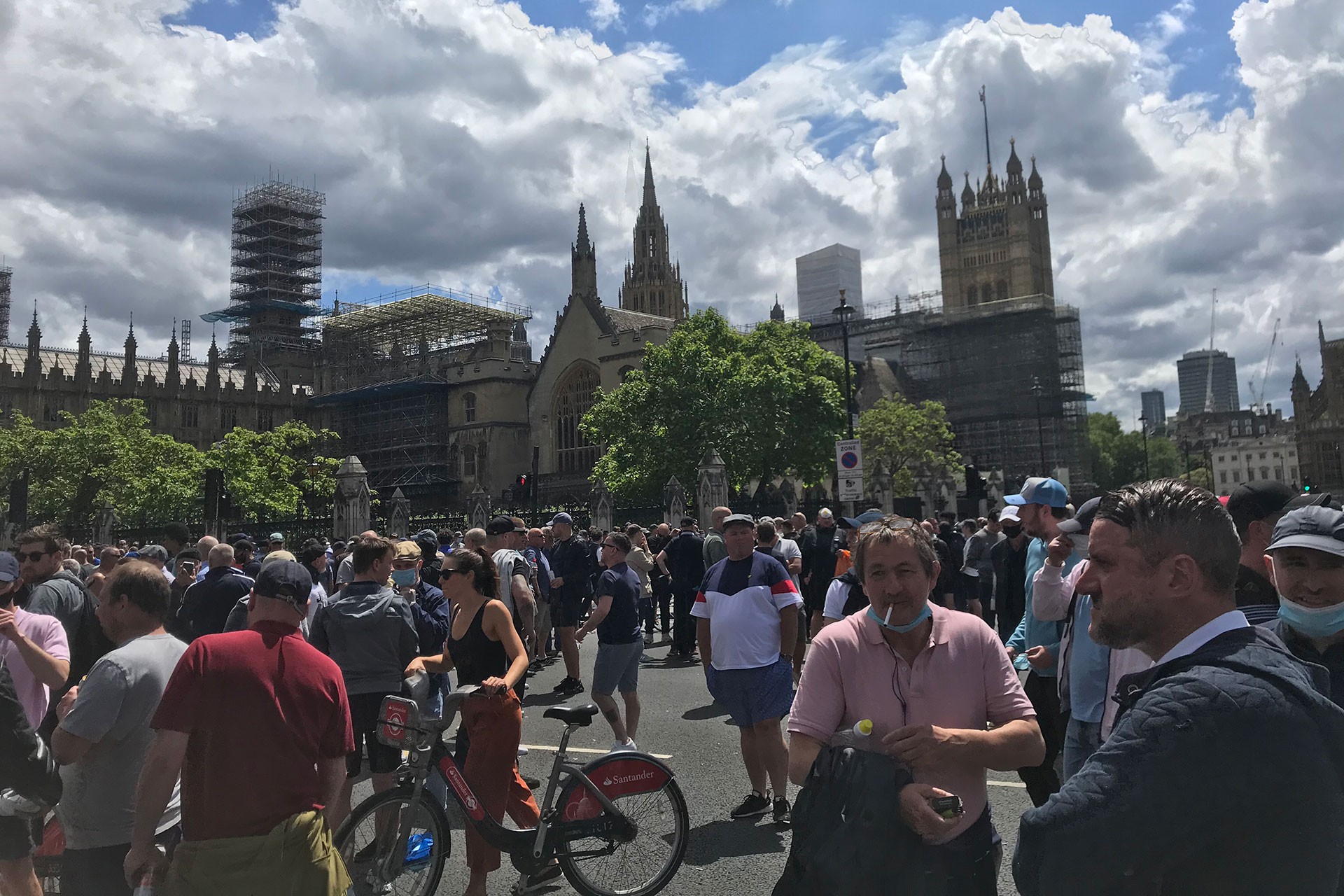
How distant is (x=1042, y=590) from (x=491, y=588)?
3065 millimetres

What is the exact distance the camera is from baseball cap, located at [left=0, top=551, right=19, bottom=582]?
15.1 ft

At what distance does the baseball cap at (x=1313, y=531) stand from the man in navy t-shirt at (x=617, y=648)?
5327 mm

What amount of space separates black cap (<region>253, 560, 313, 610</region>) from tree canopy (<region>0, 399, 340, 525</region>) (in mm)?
44953

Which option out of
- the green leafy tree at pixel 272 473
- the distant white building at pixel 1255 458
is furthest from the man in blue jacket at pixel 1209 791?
the distant white building at pixel 1255 458

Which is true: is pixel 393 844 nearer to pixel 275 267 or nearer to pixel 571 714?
pixel 571 714

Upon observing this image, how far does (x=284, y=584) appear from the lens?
3.93 meters

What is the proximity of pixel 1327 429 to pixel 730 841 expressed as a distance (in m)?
100

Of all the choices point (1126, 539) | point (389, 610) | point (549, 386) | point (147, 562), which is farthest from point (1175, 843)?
point (549, 386)

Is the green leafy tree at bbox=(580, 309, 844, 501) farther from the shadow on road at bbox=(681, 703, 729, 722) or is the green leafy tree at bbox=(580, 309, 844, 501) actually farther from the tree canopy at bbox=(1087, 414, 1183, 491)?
the tree canopy at bbox=(1087, 414, 1183, 491)

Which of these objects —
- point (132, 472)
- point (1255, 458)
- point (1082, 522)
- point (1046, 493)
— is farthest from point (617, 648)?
point (1255, 458)

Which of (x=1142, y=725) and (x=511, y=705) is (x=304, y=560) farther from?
(x=1142, y=725)

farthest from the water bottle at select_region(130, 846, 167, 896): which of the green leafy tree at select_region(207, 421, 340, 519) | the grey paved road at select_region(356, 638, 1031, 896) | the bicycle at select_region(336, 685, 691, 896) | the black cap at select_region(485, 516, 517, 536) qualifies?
the green leafy tree at select_region(207, 421, 340, 519)

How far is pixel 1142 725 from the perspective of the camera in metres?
1.85

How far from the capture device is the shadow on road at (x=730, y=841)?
5797mm
